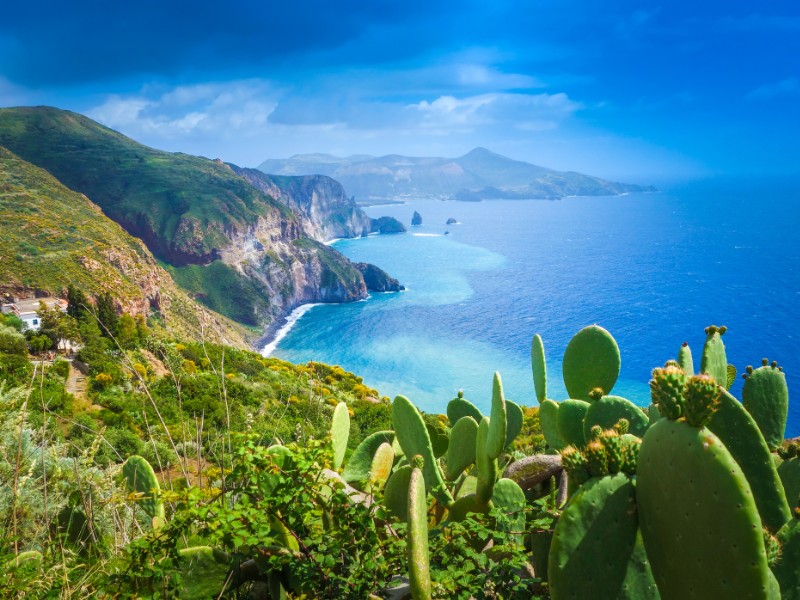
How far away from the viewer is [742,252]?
87.2 m

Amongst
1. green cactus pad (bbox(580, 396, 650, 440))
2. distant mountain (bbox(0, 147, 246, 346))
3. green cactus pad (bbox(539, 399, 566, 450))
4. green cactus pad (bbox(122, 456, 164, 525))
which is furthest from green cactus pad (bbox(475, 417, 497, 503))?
distant mountain (bbox(0, 147, 246, 346))

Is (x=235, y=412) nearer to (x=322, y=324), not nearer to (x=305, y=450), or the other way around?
(x=305, y=450)

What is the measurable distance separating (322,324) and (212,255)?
64.3 feet

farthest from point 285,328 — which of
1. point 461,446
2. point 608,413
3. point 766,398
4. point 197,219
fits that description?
point 766,398

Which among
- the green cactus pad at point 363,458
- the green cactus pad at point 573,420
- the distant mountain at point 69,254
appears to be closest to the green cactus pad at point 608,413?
the green cactus pad at point 573,420

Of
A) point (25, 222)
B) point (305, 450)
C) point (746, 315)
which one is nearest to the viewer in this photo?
point (305, 450)

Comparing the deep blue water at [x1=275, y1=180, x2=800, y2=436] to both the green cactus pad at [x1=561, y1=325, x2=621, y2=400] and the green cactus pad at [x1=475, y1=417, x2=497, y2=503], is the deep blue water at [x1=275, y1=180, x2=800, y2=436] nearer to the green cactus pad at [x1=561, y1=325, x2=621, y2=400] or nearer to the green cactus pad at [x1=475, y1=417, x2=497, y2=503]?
the green cactus pad at [x1=561, y1=325, x2=621, y2=400]

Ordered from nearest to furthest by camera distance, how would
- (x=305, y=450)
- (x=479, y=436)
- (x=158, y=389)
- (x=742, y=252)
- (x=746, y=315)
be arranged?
(x=305, y=450), (x=479, y=436), (x=158, y=389), (x=746, y=315), (x=742, y=252)

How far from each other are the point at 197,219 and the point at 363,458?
80.7 meters

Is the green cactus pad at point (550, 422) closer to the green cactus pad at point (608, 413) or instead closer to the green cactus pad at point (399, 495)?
the green cactus pad at point (608, 413)

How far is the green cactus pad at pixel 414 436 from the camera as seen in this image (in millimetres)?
2883

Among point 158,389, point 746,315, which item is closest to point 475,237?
point 746,315

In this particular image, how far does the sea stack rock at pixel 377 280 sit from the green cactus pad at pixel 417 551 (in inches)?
3354

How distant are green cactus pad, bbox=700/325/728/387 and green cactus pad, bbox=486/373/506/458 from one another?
93 centimetres
